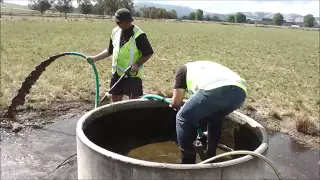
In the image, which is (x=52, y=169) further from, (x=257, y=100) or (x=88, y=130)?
(x=257, y=100)

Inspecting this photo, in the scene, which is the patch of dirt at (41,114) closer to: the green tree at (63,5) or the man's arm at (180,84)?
the man's arm at (180,84)

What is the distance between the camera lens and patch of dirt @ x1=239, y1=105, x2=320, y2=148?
6.60 m

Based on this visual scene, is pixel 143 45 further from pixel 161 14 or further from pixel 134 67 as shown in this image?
pixel 161 14

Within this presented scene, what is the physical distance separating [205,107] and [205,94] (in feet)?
0.44

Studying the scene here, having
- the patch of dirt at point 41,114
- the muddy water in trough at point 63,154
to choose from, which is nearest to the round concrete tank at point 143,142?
the muddy water in trough at point 63,154

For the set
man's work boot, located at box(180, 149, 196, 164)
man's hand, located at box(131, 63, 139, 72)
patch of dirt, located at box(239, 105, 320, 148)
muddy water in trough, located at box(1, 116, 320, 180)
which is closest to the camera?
man's work boot, located at box(180, 149, 196, 164)

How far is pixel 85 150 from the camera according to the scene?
331 centimetres

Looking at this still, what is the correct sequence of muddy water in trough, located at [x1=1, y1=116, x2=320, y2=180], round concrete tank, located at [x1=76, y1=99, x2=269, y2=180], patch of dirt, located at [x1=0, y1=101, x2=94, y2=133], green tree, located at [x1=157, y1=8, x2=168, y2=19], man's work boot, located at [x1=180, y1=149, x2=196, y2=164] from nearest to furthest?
round concrete tank, located at [x1=76, y1=99, x2=269, y2=180] → man's work boot, located at [x1=180, y1=149, x2=196, y2=164] → muddy water in trough, located at [x1=1, y1=116, x2=320, y2=180] → patch of dirt, located at [x1=0, y1=101, x2=94, y2=133] → green tree, located at [x1=157, y1=8, x2=168, y2=19]

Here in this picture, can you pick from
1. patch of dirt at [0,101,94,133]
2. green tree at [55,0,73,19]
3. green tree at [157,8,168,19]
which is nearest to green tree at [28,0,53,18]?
green tree at [55,0,73,19]

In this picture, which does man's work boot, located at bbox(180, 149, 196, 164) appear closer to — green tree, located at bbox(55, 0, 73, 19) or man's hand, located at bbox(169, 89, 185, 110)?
man's hand, located at bbox(169, 89, 185, 110)

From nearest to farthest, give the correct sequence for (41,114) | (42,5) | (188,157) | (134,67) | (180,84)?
(180,84) < (188,157) < (134,67) < (41,114) < (42,5)

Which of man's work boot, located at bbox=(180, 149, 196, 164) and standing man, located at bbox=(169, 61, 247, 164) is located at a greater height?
standing man, located at bbox=(169, 61, 247, 164)

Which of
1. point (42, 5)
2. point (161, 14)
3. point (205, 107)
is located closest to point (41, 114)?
point (205, 107)

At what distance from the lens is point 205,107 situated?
3322mm
